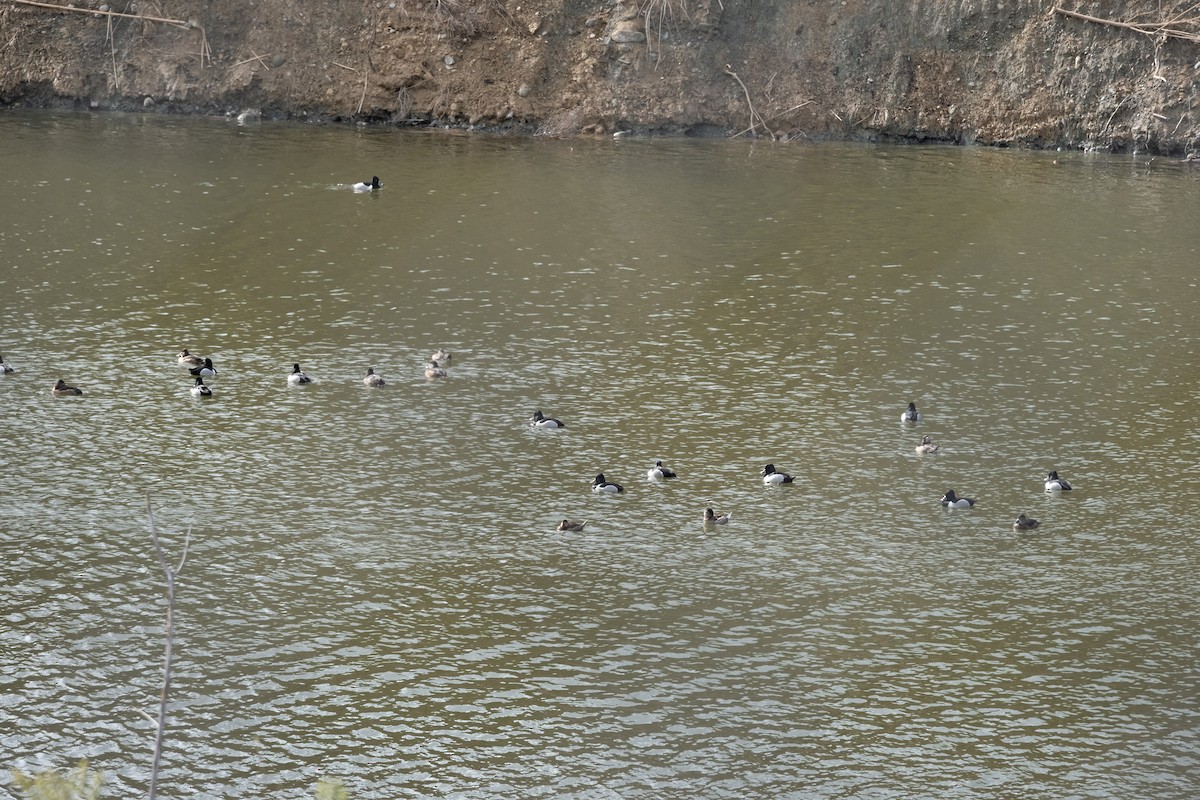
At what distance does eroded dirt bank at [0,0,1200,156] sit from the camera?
48.1 metres

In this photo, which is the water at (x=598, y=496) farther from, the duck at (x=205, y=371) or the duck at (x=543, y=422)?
the duck at (x=205, y=371)

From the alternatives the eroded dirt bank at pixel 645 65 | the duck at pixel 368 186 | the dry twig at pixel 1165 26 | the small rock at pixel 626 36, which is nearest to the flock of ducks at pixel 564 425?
the duck at pixel 368 186

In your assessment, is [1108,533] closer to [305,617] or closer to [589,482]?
[589,482]

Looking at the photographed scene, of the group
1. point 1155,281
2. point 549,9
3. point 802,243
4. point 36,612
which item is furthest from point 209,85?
point 36,612

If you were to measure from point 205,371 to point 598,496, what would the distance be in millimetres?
8298

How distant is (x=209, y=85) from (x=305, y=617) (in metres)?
37.2

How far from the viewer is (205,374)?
84.9 feet

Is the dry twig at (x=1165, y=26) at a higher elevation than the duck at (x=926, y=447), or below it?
higher

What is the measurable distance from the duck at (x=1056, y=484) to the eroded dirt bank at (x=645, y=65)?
29.0m

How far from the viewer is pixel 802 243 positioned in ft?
116

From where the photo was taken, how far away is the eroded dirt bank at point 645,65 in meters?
48.1

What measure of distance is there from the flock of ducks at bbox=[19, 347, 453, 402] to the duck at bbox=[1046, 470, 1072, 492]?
10.4m

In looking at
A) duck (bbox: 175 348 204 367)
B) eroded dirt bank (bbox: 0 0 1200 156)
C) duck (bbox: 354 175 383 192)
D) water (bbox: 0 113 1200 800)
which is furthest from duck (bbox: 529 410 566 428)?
eroded dirt bank (bbox: 0 0 1200 156)

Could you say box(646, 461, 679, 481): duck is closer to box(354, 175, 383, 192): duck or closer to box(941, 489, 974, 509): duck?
box(941, 489, 974, 509): duck
